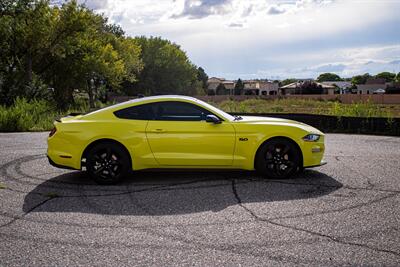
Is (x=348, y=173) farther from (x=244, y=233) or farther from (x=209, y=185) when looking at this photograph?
(x=244, y=233)

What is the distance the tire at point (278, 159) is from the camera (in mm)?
7387

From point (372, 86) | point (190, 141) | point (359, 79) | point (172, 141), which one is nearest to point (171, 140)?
point (172, 141)

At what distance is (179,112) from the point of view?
740cm

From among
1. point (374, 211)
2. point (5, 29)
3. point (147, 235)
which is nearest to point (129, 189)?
point (147, 235)

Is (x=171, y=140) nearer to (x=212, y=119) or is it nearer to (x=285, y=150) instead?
(x=212, y=119)

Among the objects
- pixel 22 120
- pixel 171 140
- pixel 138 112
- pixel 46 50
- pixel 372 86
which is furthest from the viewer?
pixel 372 86

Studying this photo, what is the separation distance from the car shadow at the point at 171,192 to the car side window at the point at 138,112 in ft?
3.48

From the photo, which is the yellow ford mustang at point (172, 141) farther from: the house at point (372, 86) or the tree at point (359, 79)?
the tree at point (359, 79)

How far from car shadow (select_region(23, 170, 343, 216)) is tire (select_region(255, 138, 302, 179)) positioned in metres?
0.17

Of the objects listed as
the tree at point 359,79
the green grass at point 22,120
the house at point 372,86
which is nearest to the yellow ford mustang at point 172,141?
the green grass at point 22,120

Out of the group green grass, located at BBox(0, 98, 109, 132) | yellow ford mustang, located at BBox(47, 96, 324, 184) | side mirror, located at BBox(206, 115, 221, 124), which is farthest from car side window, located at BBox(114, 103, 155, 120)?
green grass, located at BBox(0, 98, 109, 132)

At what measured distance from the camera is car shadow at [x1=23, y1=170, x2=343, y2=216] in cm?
592

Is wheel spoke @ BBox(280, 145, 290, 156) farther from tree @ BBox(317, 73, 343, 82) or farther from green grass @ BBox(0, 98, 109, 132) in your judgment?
tree @ BBox(317, 73, 343, 82)

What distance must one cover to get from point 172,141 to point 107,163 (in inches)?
43.0
